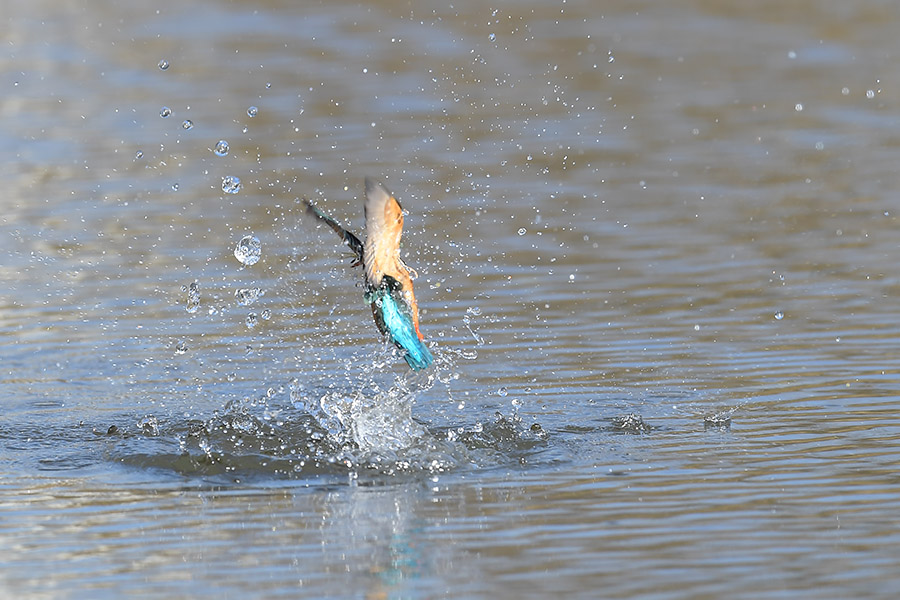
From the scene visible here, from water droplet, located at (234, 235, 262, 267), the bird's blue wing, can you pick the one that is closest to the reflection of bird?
the bird's blue wing

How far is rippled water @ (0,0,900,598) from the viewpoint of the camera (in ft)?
16.7

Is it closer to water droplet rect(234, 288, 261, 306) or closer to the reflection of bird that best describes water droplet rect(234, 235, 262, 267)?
water droplet rect(234, 288, 261, 306)

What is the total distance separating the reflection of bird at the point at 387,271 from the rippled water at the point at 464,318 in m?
0.52

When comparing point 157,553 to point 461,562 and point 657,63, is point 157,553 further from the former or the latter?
point 657,63

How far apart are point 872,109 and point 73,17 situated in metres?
8.16

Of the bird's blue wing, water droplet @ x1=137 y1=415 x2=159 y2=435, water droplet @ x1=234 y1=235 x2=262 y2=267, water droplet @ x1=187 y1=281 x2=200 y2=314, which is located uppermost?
water droplet @ x1=234 y1=235 x2=262 y2=267

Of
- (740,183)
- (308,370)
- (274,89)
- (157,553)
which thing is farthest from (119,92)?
(157,553)

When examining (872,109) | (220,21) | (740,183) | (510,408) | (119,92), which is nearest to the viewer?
(510,408)

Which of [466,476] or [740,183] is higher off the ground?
[740,183]

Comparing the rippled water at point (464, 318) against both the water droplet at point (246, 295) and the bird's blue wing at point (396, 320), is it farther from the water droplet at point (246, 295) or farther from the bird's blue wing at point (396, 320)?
the bird's blue wing at point (396, 320)

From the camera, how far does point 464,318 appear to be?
7922 millimetres

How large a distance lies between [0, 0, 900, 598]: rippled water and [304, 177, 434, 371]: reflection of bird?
0.52m

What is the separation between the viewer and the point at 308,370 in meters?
7.31

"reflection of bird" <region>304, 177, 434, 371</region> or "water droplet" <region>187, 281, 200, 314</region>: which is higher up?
"water droplet" <region>187, 281, 200, 314</region>
